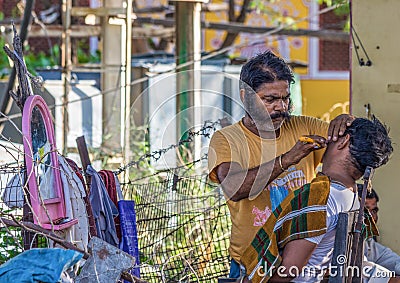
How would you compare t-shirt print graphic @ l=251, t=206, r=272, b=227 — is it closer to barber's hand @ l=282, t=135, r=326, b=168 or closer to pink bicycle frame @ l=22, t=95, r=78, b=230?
barber's hand @ l=282, t=135, r=326, b=168

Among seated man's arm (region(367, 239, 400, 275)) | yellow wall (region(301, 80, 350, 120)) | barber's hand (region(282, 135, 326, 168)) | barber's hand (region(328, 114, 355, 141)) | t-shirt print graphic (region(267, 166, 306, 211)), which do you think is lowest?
seated man's arm (region(367, 239, 400, 275))

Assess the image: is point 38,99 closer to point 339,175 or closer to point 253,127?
point 253,127

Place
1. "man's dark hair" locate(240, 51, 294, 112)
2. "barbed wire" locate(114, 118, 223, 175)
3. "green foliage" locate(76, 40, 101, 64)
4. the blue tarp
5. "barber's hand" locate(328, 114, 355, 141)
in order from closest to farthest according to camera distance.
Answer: the blue tarp < "barber's hand" locate(328, 114, 355, 141) < "man's dark hair" locate(240, 51, 294, 112) < "barbed wire" locate(114, 118, 223, 175) < "green foliage" locate(76, 40, 101, 64)

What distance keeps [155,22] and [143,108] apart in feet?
5.81

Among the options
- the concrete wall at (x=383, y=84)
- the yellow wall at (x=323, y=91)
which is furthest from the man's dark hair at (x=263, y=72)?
the yellow wall at (x=323, y=91)

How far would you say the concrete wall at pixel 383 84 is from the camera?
5.48 meters

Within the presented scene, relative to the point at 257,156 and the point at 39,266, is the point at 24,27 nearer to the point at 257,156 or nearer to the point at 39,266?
the point at 257,156

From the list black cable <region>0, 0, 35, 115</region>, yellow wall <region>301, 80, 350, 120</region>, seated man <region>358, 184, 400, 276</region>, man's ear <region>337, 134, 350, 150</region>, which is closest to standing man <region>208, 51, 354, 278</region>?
man's ear <region>337, 134, 350, 150</region>

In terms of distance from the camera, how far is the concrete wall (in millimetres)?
5477

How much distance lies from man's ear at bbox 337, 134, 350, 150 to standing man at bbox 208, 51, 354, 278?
27cm

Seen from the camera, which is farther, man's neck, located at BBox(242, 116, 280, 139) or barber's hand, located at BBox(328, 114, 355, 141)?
man's neck, located at BBox(242, 116, 280, 139)

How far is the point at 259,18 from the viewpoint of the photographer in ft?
59.0

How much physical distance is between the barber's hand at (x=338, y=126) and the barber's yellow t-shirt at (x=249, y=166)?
0.24 meters

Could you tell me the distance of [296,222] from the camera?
3600mm
